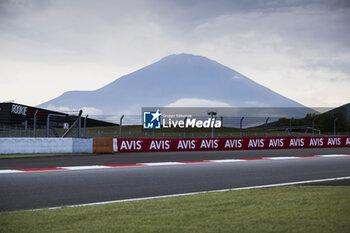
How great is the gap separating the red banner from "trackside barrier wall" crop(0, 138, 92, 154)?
184cm

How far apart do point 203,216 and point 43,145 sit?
48.1 ft

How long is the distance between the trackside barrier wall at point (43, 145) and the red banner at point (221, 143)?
1839mm

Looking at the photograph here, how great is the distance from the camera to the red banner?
20038 millimetres

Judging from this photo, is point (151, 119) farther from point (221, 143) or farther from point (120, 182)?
point (120, 182)

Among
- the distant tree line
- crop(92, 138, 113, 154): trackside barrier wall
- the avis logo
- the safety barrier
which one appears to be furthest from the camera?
the distant tree line

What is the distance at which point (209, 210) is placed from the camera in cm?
509

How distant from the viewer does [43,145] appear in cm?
1791

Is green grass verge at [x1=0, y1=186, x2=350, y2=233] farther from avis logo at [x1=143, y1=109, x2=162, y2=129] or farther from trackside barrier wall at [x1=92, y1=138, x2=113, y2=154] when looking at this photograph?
avis logo at [x1=143, y1=109, x2=162, y2=129]

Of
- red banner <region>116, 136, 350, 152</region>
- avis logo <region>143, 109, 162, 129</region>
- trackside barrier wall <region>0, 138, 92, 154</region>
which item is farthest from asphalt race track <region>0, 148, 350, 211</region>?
avis logo <region>143, 109, 162, 129</region>

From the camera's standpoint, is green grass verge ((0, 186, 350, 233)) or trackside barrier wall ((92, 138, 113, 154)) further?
trackside barrier wall ((92, 138, 113, 154))

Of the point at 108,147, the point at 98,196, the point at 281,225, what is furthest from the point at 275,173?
the point at 108,147

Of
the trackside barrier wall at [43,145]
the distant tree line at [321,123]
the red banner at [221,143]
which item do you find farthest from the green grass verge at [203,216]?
the distant tree line at [321,123]

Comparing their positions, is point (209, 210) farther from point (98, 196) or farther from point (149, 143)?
point (149, 143)

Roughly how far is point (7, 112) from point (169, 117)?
3120 cm
